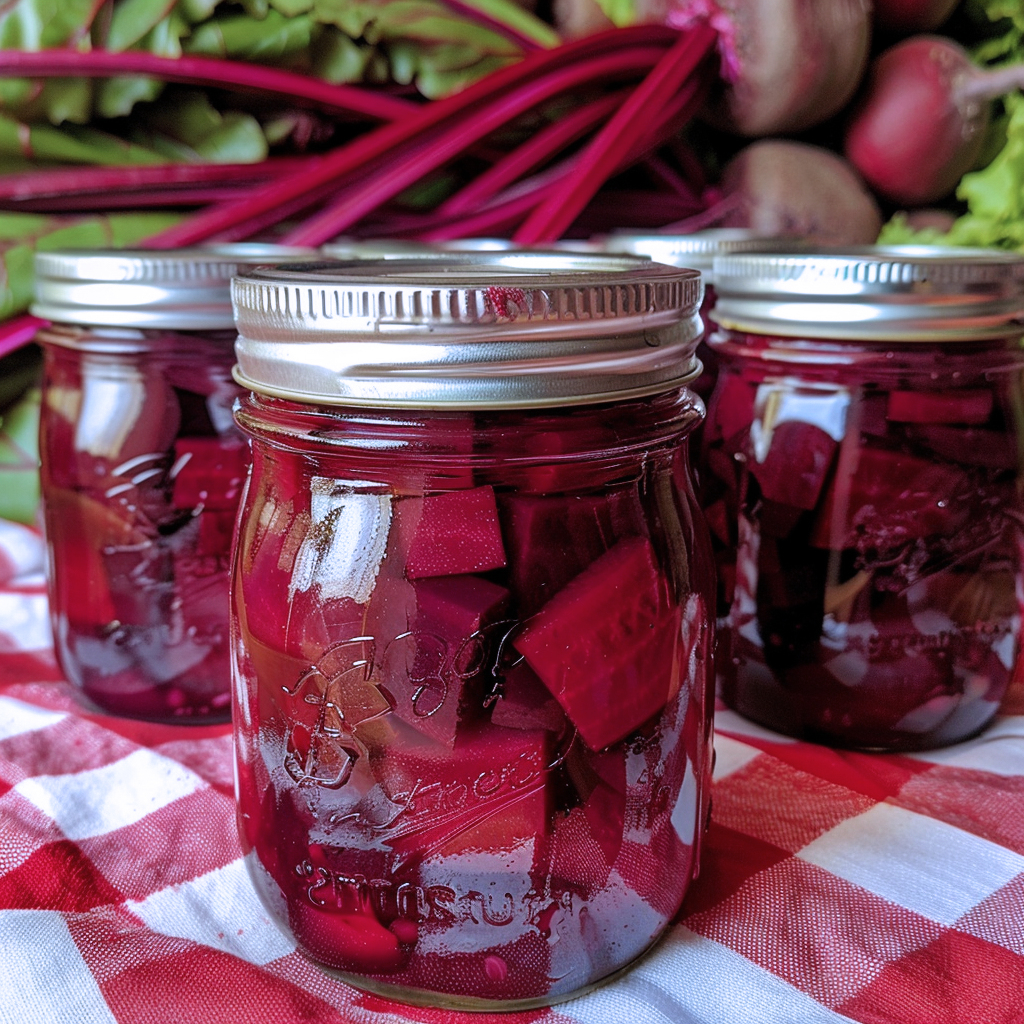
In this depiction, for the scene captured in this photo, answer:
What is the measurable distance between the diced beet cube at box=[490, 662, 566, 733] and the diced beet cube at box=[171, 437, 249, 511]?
0.38m

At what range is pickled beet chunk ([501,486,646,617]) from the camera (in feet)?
1.67

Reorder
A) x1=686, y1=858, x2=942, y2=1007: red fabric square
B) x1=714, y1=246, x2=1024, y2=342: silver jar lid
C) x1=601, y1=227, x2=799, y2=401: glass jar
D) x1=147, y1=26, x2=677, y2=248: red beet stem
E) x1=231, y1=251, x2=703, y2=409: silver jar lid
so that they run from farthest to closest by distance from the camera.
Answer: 1. x1=147, y1=26, x2=677, y2=248: red beet stem
2. x1=601, y1=227, x2=799, y2=401: glass jar
3. x1=714, y1=246, x2=1024, y2=342: silver jar lid
4. x1=686, y1=858, x2=942, y2=1007: red fabric square
5. x1=231, y1=251, x2=703, y2=409: silver jar lid

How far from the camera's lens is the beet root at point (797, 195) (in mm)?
1350

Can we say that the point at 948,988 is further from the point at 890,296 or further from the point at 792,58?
the point at 792,58

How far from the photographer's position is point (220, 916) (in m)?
0.64

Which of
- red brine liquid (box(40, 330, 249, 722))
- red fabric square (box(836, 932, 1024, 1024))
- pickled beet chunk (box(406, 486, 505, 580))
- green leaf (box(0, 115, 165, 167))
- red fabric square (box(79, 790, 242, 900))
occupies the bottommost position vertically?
red fabric square (box(79, 790, 242, 900))

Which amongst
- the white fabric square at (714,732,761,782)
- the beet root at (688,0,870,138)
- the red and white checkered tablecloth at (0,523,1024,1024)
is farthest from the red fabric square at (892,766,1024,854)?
the beet root at (688,0,870,138)

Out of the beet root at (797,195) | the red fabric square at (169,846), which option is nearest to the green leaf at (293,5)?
the beet root at (797,195)

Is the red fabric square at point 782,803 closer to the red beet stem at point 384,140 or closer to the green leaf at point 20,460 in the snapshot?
the red beet stem at point 384,140

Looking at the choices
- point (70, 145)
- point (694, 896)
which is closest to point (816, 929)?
point (694, 896)

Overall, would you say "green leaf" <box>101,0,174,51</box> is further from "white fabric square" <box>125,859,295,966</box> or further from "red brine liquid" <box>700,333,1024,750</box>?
"white fabric square" <box>125,859,295,966</box>

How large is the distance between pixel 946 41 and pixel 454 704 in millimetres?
1295

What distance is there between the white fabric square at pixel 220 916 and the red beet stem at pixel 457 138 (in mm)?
728

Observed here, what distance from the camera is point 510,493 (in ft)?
1.68
